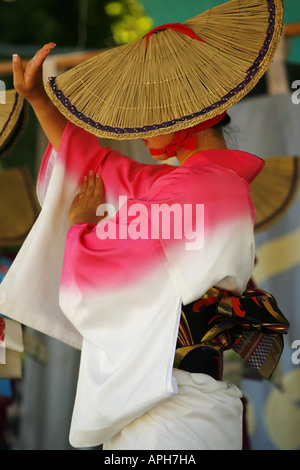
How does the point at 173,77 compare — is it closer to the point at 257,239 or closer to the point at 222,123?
the point at 222,123

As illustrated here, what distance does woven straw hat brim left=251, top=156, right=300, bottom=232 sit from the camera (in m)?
2.59

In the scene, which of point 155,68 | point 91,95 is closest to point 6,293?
point 91,95

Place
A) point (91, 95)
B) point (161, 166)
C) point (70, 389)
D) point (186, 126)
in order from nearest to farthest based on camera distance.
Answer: point (186, 126) < point (91, 95) < point (161, 166) < point (70, 389)

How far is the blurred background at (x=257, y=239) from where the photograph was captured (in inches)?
102

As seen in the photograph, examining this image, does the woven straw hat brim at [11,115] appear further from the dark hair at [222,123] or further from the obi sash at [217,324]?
the obi sash at [217,324]

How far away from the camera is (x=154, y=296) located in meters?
1.59

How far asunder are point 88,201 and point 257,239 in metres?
1.11

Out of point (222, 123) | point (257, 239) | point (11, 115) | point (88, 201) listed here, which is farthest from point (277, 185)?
point (11, 115)

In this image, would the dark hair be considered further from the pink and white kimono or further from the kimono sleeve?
the kimono sleeve

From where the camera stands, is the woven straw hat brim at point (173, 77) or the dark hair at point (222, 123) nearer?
the woven straw hat brim at point (173, 77)

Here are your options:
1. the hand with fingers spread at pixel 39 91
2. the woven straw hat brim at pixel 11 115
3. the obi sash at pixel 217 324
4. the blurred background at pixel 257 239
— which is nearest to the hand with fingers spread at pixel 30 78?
the hand with fingers spread at pixel 39 91

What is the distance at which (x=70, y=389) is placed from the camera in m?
3.07
